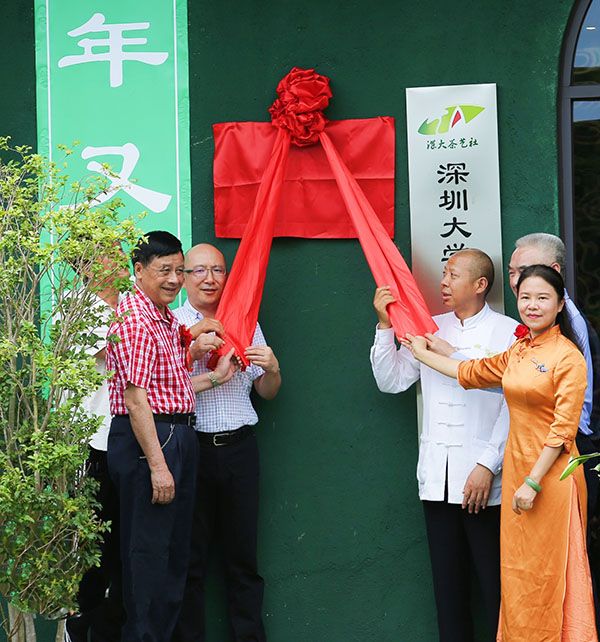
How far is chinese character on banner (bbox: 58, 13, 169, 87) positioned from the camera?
502 centimetres

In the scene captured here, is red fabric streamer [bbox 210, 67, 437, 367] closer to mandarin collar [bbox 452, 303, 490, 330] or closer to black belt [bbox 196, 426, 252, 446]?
mandarin collar [bbox 452, 303, 490, 330]

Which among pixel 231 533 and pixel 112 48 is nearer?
pixel 231 533

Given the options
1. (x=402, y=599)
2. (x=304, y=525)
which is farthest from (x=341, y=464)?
(x=402, y=599)

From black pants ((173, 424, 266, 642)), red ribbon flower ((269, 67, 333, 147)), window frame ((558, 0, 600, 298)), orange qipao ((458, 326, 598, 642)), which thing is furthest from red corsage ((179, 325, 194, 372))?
window frame ((558, 0, 600, 298))

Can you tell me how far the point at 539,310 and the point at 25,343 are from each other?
5.97 ft

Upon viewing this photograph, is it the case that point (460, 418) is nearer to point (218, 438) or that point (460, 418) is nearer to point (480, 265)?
point (480, 265)

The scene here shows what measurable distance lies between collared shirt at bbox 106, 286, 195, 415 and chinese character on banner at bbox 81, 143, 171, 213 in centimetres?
80

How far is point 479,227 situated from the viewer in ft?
15.9

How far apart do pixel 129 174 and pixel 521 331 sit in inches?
74.8

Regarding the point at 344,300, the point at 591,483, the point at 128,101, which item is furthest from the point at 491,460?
the point at 128,101

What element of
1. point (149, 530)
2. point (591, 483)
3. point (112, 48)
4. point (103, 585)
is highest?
point (112, 48)

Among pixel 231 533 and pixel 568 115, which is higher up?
pixel 568 115

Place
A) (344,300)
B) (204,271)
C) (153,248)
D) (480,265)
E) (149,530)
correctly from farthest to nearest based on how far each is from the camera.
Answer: (344,300), (204,271), (480,265), (153,248), (149,530)

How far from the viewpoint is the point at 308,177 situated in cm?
491
